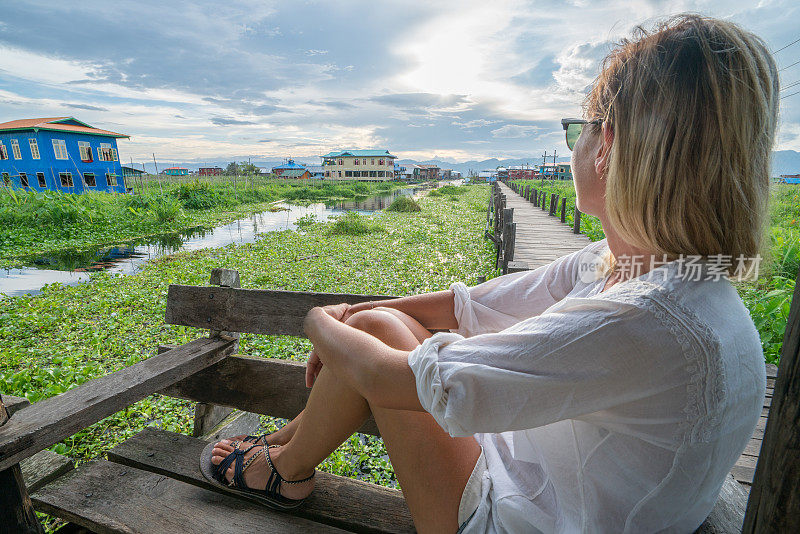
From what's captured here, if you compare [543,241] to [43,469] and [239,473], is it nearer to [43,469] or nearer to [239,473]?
[239,473]

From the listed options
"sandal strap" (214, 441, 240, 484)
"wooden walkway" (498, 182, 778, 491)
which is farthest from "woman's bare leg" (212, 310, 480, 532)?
"wooden walkway" (498, 182, 778, 491)

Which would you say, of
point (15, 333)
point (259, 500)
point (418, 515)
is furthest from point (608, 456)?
point (15, 333)

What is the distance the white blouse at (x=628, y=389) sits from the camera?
719 millimetres

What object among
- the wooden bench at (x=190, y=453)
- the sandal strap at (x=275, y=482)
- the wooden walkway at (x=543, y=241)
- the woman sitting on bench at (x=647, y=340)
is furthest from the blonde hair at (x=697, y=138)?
the wooden walkway at (x=543, y=241)

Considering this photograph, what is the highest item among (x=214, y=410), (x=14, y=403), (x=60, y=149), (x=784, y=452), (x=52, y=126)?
(x=52, y=126)

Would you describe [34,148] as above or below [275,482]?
above

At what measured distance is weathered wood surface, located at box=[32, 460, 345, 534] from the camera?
1241 millimetres

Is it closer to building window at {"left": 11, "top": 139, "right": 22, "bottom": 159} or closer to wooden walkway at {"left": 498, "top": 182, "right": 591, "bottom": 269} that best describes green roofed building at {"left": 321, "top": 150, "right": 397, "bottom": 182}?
building window at {"left": 11, "top": 139, "right": 22, "bottom": 159}

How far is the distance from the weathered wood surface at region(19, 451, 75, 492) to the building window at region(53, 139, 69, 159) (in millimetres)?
26805

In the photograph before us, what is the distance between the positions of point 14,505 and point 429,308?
56.6 inches

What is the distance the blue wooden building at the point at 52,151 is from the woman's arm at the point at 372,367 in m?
24.7

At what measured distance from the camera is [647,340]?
71 centimetres

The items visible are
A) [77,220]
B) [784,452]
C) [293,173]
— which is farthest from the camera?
[293,173]

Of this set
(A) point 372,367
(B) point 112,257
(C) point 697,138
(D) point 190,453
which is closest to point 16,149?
(B) point 112,257
